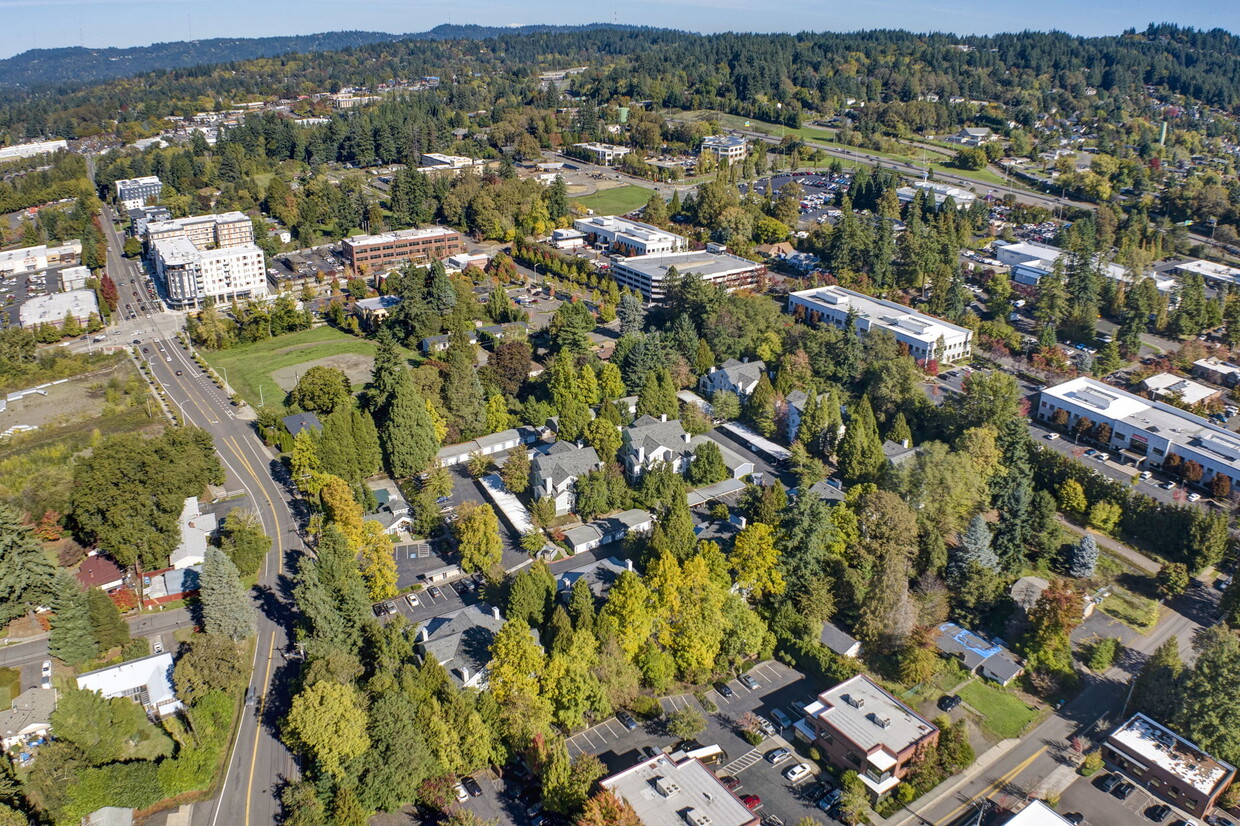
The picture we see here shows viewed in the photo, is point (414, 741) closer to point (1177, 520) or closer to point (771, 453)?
point (771, 453)

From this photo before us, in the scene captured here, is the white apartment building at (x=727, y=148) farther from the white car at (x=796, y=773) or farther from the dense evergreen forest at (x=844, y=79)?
the white car at (x=796, y=773)

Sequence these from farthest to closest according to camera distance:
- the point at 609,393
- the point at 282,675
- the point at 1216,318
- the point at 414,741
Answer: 1. the point at 1216,318
2. the point at 609,393
3. the point at 282,675
4. the point at 414,741

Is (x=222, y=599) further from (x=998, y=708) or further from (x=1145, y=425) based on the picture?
(x=1145, y=425)

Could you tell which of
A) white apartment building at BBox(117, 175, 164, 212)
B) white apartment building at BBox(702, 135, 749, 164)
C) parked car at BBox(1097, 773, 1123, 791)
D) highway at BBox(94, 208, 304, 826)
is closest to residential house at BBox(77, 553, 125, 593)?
highway at BBox(94, 208, 304, 826)

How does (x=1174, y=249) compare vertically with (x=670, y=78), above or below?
below

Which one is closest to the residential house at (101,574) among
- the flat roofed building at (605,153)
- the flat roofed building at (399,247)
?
the flat roofed building at (399,247)

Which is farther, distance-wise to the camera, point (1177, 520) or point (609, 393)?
point (609, 393)

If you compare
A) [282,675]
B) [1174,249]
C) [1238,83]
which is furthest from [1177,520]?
[1238,83]
